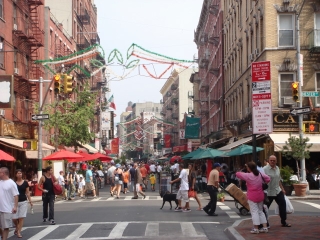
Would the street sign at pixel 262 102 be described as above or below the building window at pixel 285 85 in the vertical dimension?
below

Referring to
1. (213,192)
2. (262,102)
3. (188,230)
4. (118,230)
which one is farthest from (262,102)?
(118,230)

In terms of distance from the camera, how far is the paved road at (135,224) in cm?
1534

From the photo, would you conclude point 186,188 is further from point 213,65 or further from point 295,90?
point 213,65

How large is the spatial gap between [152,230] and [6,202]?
423cm

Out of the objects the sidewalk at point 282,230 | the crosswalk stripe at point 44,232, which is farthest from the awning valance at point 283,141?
the crosswalk stripe at point 44,232

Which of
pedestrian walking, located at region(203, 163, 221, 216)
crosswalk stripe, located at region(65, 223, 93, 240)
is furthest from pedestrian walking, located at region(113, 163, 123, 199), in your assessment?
crosswalk stripe, located at region(65, 223, 93, 240)

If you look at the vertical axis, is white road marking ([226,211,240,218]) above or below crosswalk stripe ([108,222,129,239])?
below

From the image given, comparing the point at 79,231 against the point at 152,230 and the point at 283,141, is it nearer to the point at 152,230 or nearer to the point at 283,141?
the point at 152,230

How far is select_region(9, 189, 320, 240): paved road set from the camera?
15.3m

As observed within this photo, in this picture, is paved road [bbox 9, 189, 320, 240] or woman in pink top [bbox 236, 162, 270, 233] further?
paved road [bbox 9, 189, 320, 240]

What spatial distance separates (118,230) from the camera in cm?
1617

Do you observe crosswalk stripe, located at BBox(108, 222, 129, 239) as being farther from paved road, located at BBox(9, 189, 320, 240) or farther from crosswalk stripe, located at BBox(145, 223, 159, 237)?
crosswalk stripe, located at BBox(145, 223, 159, 237)

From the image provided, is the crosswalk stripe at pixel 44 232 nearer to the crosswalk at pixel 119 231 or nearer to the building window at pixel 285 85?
the crosswalk at pixel 119 231

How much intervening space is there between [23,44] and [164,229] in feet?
92.4
